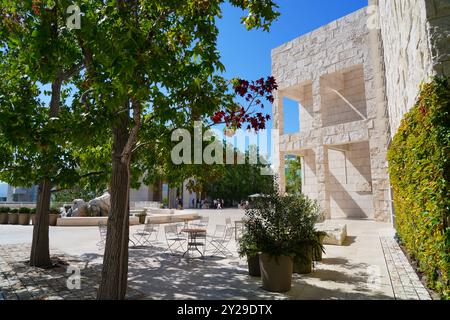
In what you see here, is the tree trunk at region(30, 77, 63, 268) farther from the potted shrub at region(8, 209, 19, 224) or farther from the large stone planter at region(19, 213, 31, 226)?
the potted shrub at region(8, 209, 19, 224)

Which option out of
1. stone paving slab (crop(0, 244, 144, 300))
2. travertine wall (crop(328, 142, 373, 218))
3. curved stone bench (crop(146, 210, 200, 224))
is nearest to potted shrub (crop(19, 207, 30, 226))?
curved stone bench (crop(146, 210, 200, 224))

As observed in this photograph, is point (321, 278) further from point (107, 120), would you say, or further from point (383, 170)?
point (383, 170)

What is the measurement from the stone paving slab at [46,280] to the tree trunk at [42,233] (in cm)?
23

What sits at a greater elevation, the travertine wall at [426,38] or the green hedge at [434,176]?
the travertine wall at [426,38]

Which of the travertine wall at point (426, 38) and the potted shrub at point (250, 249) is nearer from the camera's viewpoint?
the travertine wall at point (426, 38)

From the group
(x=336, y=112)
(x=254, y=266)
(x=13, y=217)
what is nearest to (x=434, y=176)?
(x=254, y=266)

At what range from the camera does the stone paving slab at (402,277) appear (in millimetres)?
4742

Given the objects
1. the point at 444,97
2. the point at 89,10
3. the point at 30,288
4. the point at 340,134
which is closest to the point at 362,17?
the point at 340,134

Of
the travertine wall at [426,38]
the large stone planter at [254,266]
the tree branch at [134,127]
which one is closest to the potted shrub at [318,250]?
the large stone planter at [254,266]

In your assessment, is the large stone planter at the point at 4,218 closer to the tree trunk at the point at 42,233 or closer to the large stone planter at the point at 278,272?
the tree trunk at the point at 42,233

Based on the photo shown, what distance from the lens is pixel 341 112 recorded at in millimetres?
19375

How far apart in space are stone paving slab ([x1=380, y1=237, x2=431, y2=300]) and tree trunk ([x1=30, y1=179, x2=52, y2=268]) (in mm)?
7626

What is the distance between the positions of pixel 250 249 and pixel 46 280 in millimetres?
4224
